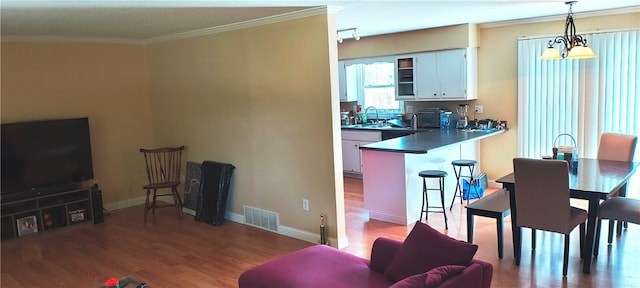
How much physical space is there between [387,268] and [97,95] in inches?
191

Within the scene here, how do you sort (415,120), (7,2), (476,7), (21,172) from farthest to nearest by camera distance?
(415,120) < (21,172) < (476,7) < (7,2)

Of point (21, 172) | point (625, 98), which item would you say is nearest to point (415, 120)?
point (625, 98)

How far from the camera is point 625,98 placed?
539 centimetres

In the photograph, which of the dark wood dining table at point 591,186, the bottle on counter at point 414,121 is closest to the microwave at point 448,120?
the bottle on counter at point 414,121

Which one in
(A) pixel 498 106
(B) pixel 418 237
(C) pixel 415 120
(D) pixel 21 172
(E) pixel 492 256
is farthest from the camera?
(C) pixel 415 120

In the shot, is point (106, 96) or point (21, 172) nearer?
point (21, 172)

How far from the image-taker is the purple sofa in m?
2.33

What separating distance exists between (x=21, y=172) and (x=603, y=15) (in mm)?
6756

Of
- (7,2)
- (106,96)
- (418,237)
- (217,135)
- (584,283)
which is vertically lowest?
(584,283)

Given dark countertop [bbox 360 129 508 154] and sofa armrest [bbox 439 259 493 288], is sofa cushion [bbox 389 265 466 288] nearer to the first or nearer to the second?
sofa armrest [bbox 439 259 493 288]

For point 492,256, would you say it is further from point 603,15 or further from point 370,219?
point 603,15

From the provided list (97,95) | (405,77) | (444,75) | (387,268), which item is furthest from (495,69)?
(97,95)

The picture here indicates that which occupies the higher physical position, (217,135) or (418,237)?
(217,135)

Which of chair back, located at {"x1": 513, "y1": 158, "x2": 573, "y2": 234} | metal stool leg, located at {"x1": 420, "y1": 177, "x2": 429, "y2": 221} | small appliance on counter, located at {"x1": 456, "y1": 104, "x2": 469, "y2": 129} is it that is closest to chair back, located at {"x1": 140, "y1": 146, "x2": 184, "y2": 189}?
metal stool leg, located at {"x1": 420, "y1": 177, "x2": 429, "y2": 221}
